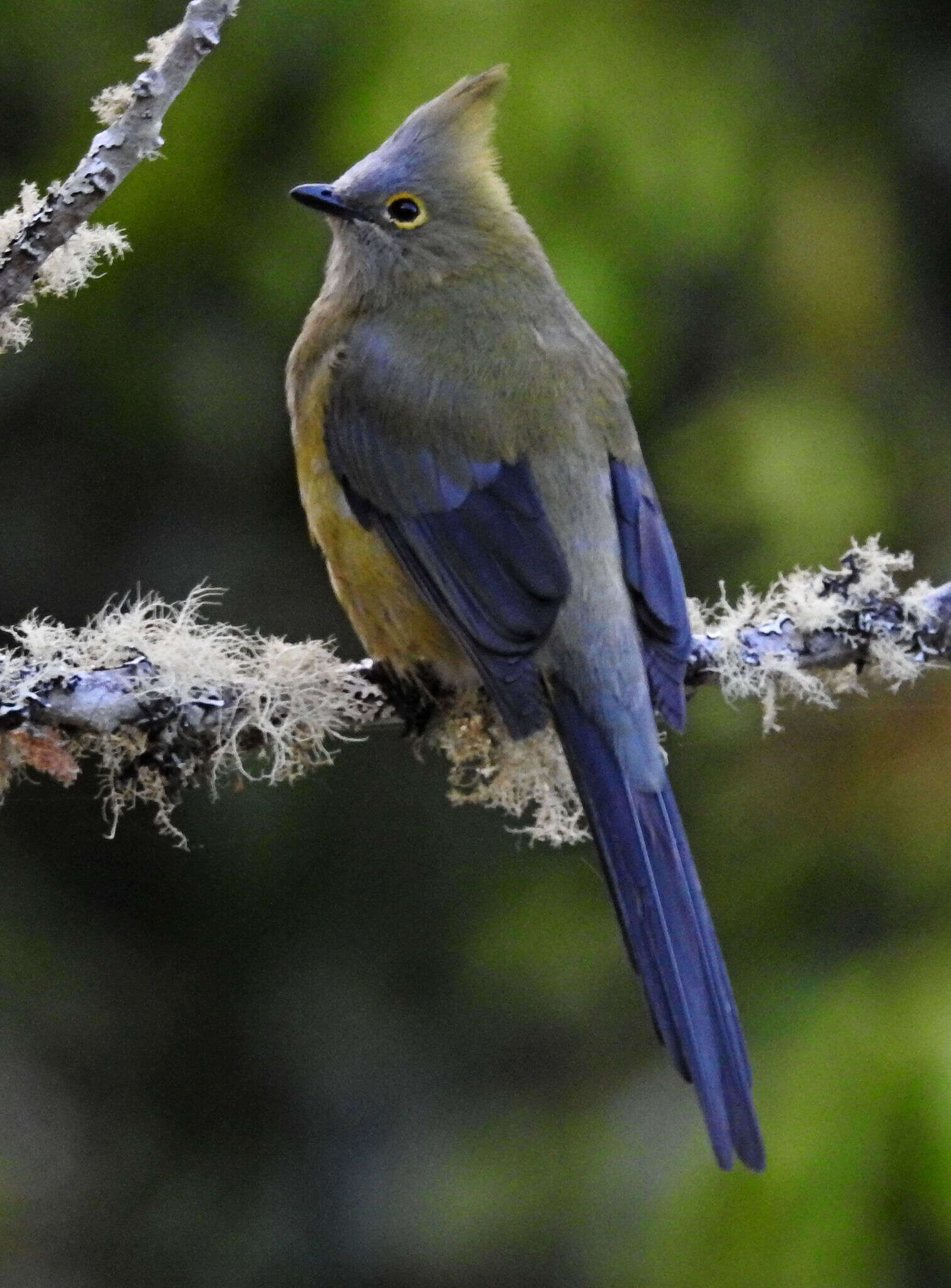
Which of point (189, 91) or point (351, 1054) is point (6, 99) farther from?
point (351, 1054)

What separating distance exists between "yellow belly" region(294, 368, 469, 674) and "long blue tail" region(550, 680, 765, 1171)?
0.26 metres

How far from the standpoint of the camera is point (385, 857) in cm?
355

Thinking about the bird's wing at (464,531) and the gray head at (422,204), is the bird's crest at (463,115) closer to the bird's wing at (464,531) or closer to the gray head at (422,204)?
the gray head at (422,204)

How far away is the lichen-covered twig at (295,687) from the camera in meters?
2.16

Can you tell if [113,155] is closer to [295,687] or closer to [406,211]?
[295,687]

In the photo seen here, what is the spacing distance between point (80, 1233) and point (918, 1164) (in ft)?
5.21

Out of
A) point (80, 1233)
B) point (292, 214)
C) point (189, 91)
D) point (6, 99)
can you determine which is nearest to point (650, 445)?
point (292, 214)

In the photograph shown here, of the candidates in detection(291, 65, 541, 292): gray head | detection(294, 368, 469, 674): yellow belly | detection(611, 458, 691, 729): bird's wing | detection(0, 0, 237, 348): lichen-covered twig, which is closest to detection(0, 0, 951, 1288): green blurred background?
detection(291, 65, 541, 292): gray head

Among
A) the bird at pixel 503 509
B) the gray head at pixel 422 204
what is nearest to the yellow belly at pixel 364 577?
the bird at pixel 503 509

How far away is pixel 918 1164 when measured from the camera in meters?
3.23

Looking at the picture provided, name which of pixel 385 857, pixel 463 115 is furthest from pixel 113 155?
pixel 385 857

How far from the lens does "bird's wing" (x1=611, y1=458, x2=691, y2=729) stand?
8.06 feet

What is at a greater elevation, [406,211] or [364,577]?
[406,211]

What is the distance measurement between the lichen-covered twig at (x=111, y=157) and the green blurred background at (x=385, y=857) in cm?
161
